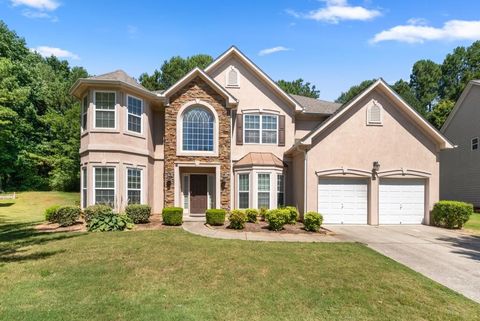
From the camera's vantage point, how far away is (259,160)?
1716 cm

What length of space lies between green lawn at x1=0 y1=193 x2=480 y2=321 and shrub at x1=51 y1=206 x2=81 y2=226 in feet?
11.1

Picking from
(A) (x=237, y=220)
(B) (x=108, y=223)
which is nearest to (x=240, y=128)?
(A) (x=237, y=220)

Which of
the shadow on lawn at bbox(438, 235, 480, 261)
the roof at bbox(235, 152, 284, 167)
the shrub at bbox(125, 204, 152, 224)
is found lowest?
the shadow on lawn at bbox(438, 235, 480, 261)

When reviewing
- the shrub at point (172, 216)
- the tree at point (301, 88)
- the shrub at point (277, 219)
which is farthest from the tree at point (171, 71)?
the shrub at point (277, 219)

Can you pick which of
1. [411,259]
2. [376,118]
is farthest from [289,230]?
[376,118]

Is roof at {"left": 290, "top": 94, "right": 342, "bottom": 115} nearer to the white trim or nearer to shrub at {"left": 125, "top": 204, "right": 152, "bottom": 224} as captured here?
the white trim

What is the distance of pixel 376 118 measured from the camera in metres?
15.9

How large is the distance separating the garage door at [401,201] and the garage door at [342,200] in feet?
3.09

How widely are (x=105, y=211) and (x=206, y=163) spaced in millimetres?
5792

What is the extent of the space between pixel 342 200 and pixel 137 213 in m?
9.70

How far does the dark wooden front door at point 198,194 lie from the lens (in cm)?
1806

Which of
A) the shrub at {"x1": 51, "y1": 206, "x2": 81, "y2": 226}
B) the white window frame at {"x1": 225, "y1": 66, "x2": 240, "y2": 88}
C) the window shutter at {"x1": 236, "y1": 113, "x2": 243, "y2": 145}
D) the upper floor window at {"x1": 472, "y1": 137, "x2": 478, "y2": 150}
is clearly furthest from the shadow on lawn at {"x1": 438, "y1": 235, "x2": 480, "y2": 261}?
the shrub at {"x1": 51, "y1": 206, "x2": 81, "y2": 226}

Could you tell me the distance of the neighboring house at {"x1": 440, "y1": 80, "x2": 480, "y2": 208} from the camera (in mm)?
22188

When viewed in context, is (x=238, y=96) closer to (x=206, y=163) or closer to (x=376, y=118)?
(x=206, y=163)
